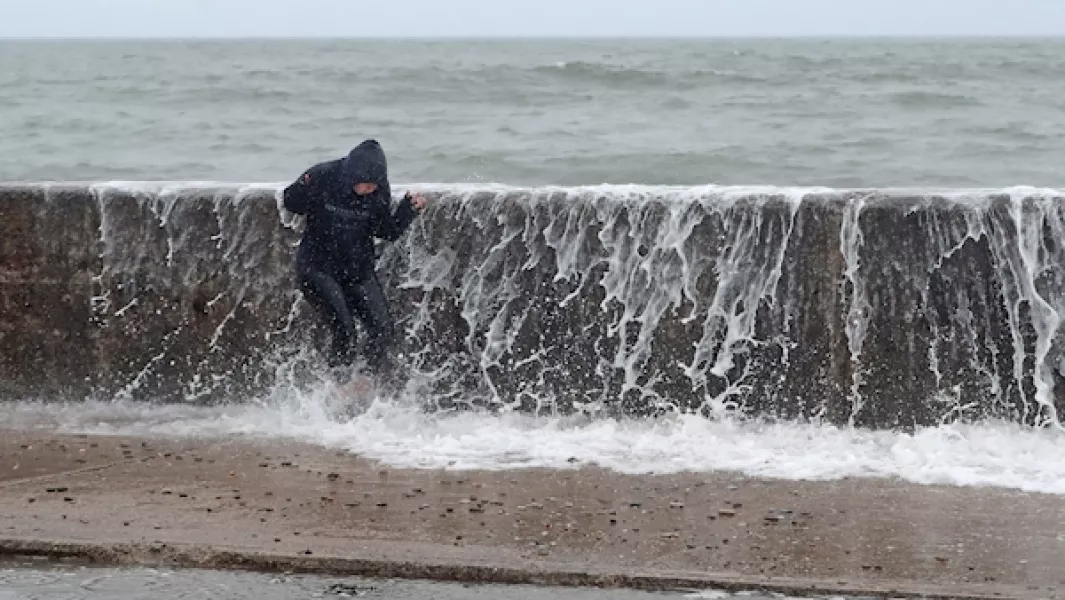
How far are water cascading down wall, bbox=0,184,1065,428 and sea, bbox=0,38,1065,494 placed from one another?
20 centimetres

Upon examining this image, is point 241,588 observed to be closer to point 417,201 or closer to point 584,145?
point 417,201

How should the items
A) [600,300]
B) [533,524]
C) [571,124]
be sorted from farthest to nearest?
[571,124] < [600,300] < [533,524]

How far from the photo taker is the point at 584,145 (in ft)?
64.1

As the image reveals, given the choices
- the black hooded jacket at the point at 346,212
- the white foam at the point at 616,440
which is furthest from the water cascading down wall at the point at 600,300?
the black hooded jacket at the point at 346,212

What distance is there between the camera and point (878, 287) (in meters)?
8.16

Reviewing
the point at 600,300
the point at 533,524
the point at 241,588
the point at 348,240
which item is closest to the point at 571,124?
the point at 600,300

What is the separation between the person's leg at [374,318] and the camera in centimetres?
839

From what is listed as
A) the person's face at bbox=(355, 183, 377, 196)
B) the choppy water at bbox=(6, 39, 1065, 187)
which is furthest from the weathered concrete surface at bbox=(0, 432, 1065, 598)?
the choppy water at bbox=(6, 39, 1065, 187)

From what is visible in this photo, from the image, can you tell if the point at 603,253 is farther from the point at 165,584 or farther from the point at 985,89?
the point at 985,89

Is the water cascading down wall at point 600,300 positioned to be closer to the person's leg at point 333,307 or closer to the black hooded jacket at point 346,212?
the person's leg at point 333,307

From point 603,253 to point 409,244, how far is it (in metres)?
1.14

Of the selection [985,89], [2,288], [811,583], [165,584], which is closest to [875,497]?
[811,583]

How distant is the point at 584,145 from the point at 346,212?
11574 mm

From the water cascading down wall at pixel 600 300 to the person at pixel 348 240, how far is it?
34 cm
